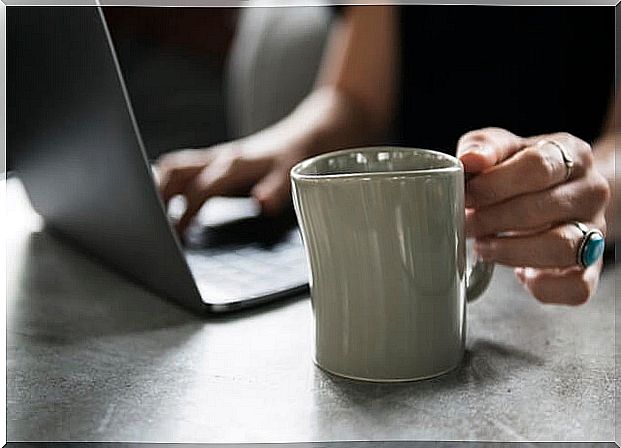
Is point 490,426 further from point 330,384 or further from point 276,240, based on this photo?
point 276,240

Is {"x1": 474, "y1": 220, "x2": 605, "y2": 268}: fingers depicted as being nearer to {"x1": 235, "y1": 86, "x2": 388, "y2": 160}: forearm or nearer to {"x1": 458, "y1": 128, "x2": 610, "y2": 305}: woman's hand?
{"x1": 458, "y1": 128, "x2": 610, "y2": 305}: woman's hand

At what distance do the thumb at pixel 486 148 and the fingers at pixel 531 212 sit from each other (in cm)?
3

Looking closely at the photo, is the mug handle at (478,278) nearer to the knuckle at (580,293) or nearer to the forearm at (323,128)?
the knuckle at (580,293)

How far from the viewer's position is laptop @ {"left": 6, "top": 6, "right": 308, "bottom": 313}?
0.37 metres

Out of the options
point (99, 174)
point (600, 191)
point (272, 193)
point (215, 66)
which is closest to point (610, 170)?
point (600, 191)

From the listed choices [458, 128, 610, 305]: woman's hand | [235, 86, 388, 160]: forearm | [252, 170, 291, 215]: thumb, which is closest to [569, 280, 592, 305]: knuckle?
[458, 128, 610, 305]: woman's hand

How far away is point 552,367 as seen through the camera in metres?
0.35

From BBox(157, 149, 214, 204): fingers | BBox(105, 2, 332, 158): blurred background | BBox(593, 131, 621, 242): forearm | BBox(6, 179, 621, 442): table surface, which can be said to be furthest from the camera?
BBox(105, 2, 332, 158): blurred background

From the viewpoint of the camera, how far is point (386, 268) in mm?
325

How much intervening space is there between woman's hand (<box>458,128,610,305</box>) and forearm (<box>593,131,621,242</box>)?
85 millimetres

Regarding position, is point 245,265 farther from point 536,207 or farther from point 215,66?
point 215,66

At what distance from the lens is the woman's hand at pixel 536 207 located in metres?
0.40

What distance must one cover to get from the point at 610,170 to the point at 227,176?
0.29 metres

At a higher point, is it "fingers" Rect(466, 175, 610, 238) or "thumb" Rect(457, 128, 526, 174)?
"thumb" Rect(457, 128, 526, 174)
